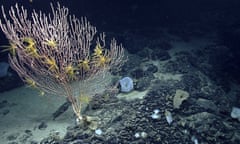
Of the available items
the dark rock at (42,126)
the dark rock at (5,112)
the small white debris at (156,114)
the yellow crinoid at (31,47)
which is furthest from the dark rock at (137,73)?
the dark rock at (5,112)

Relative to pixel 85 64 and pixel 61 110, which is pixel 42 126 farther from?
pixel 85 64

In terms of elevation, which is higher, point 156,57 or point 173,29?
point 173,29

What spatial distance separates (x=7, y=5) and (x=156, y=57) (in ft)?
18.3

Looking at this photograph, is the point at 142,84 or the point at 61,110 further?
the point at 142,84

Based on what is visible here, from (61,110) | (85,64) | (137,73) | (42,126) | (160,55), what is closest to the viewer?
(85,64)

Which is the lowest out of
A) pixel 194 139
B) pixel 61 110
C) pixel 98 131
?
pixel 194 139

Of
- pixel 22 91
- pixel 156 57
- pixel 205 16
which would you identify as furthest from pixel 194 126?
pixel 205 16

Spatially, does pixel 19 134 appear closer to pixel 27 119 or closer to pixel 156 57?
pixel 27 119

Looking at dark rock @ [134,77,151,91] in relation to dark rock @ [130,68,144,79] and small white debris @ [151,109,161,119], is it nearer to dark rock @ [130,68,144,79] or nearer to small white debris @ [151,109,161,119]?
dark rock @ [130,68,144,79]

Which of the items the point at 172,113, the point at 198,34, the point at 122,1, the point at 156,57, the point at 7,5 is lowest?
the point at 172,113

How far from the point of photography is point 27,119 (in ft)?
Answer: 20.3

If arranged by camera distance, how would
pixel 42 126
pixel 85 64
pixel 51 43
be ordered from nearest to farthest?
pixel 51 43, pixel 85 64, pixel 42 126

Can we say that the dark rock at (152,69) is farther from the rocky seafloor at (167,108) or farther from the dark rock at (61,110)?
the dark rock at (61,110)

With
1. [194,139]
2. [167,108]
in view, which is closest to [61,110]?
[167,108]
